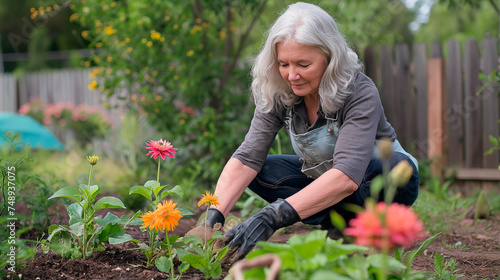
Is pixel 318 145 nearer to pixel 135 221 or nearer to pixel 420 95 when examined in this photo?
pixel 135 221

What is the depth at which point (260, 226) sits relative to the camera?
1.78 meters

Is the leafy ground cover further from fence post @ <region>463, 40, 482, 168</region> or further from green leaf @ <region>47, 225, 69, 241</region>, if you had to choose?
fence post @ <region>463, 40, 482, 168</region>

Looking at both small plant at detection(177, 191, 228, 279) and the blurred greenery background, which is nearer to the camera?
small plant at detection(177, 191, 228, 279)

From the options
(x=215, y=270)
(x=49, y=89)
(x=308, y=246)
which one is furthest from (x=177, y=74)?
(x=49, y=89)

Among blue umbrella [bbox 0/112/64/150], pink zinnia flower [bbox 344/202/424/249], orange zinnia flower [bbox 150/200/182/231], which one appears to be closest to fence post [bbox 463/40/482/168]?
Answer: orange zinnia flower [bbox 150/200/182/231]

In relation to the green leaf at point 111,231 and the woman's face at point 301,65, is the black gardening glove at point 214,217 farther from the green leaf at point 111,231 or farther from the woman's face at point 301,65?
the woman's face at point 301,65

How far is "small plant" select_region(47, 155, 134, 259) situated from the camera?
1.77m

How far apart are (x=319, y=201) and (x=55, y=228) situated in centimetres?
98

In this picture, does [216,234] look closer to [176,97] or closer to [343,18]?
[176,97]

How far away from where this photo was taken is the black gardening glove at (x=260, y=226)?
5.82 feet

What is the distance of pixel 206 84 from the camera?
409 centimetres

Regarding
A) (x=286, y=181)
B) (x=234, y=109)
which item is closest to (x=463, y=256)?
(x=286, y=181)

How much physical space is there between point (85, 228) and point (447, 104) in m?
3.57

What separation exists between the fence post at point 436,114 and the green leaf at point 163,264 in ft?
10.5
